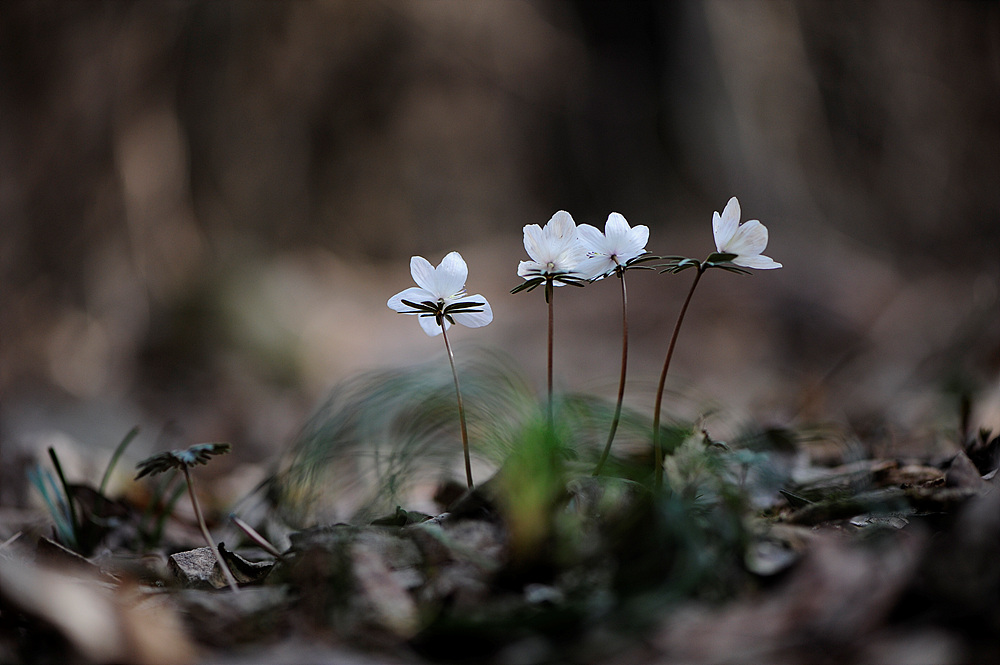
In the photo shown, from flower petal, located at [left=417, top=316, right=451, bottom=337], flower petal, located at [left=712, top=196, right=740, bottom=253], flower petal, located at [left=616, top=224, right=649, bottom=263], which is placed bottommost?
flower petal, located at [left=417, top=316, right=451, bottom=337]

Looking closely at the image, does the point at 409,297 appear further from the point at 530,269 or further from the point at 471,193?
the point at 471,193

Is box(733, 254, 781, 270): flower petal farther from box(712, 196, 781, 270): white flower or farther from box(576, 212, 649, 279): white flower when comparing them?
box(576, 212, 649, 279): white flower

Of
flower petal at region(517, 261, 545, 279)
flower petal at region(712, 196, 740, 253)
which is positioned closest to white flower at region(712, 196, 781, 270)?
flower petal at region(712, 196, 740, 253)

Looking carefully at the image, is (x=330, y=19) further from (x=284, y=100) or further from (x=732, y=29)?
(x=732, y=29)

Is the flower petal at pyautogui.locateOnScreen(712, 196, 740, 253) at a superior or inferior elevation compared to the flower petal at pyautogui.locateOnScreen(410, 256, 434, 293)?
superior

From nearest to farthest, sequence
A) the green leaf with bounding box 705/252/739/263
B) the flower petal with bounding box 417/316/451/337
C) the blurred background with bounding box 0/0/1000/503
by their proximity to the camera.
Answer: the green leaf with bounding box 705/252/739/263 → the flower petal with bounding box 417/316/451/337 → the blurred background with bounding box 0/0/1000/503

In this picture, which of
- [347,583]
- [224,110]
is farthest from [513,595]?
[224,110]

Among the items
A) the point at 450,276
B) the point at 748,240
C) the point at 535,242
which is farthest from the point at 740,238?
the point at 450,276
